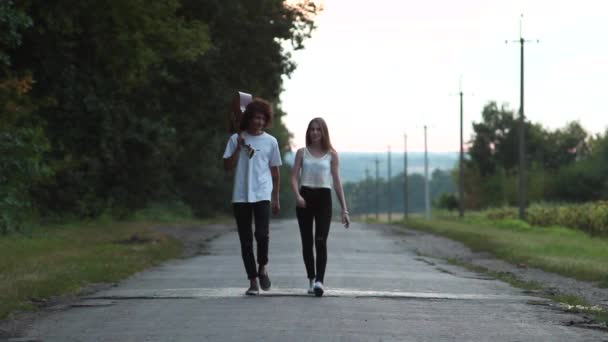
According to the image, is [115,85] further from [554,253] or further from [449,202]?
[449,202]

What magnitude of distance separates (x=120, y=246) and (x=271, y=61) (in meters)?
16.1

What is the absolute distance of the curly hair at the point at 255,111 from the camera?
1301 centimetres

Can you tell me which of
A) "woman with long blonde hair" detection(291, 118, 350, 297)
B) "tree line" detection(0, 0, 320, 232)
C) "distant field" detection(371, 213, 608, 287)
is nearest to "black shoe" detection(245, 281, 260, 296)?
"woman with long blonde hair" detection(291, 118, 350, 297)

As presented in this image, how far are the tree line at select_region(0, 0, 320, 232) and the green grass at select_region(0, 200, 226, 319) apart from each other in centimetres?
119

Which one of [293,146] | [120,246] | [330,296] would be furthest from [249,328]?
[293,146]

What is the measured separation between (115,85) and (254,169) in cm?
2317

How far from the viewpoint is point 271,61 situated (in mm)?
41125

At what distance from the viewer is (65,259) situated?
20812 millimetres

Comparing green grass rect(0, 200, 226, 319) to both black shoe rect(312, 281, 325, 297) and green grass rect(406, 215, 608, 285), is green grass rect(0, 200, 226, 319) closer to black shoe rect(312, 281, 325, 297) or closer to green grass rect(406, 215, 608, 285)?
black shoe rect(312, 281, 325, 297)

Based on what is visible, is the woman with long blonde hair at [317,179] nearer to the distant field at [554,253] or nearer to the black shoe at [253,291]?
the black shoe at [253,291]

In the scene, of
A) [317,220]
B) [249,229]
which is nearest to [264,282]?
[249,229]

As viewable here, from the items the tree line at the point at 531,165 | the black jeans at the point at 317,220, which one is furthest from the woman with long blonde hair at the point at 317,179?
the tree line at the point at 531,165

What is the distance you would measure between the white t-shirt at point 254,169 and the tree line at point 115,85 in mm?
11509

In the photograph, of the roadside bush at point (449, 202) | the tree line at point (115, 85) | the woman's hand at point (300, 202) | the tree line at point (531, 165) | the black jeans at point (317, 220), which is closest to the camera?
the woman's hand at point (300, 202)
